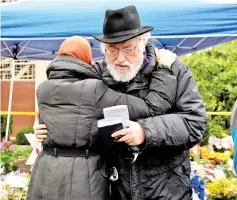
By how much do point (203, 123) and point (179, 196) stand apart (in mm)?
390

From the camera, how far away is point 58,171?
7.34ft

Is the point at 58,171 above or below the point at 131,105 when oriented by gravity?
below

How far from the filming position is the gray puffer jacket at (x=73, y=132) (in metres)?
2.19

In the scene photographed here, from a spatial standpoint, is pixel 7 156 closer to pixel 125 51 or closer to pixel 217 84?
pixel 217 84

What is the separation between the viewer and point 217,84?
8.23 meters

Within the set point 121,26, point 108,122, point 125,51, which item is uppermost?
point 121,26

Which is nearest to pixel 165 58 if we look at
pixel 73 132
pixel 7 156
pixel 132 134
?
pixel 132 134

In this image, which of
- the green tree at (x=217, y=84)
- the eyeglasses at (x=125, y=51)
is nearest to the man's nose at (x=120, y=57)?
the eyeglasses at (x=125, y=51)

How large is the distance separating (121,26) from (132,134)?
57 cm

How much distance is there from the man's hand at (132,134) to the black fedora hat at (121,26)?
0.45m

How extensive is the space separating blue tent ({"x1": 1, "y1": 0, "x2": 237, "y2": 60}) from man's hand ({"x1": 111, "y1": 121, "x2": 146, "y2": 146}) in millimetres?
3183

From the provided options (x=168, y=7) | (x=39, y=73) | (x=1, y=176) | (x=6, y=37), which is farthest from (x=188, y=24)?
(x=39, y=73)

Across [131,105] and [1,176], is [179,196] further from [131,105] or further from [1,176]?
[1,176]

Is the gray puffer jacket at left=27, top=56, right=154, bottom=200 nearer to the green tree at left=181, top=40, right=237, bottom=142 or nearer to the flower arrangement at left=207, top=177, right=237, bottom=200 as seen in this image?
the flower arrangement at left=207, top=177, right=237, bottom=200
